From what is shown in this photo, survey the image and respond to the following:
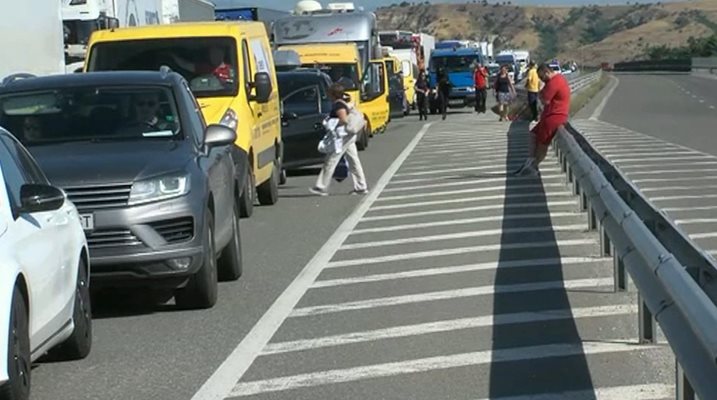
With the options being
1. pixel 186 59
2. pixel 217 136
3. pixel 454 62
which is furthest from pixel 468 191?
pixel 454 62

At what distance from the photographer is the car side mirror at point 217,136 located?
11.5m

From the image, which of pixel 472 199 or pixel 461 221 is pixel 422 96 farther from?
pixel 461 221

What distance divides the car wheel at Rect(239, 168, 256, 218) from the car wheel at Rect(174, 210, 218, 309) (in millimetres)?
5570

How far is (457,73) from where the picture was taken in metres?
54.5

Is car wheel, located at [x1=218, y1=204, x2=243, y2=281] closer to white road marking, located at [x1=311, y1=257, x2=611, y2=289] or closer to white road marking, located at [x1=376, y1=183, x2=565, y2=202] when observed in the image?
white road marking, located at [x1=311, y1=257, x2=611, y2=289]

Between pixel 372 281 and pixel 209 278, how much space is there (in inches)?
69.2

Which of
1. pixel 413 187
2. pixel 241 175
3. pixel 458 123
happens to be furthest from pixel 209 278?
pixel 458 123

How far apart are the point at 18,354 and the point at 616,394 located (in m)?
3.04

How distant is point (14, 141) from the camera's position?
8.66m

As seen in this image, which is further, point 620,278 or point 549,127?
point 549,127

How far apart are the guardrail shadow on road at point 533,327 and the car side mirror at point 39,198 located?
2592mm

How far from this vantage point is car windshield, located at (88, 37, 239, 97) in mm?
16391

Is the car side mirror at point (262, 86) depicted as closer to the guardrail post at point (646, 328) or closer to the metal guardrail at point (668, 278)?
the metal guardrail at point (668, 278)

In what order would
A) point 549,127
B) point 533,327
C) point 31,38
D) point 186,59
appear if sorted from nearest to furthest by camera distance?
point 533,327 → point 186,59 → point 549,127 → point 31,38
